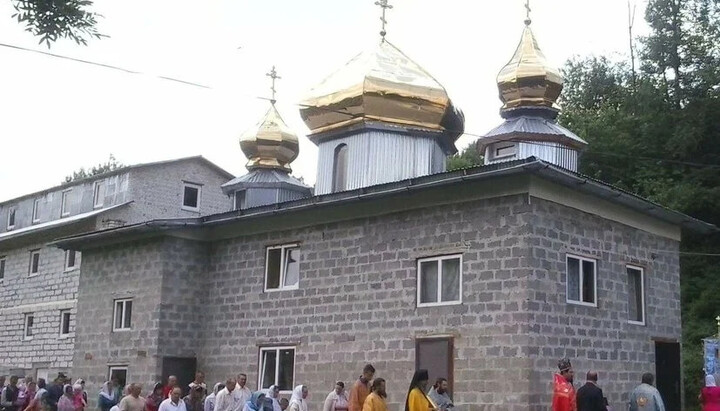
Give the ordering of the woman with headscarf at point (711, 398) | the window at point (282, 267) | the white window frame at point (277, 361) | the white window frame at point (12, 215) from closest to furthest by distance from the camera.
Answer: the woman with headscarf at point (711, 398) < the white window frame at point (277, 361) < the window at point (282, 267) < the white window frame at point (12, 215)

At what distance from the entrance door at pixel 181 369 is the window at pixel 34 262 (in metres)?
14.6

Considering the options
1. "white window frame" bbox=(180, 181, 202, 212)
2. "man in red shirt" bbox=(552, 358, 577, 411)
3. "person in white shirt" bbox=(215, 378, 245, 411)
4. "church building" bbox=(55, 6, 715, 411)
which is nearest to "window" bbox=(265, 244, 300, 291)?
"church building" bbox=(55, 6, 715, 411)

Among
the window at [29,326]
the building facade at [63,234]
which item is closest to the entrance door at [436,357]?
the building facade at [63,234]

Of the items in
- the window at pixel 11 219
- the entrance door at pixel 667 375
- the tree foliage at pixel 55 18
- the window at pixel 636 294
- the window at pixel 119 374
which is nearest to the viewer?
the tree foliage at pixel 55 18

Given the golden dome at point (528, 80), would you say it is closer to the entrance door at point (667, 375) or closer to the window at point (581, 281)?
the entrance door at point (667, 375)

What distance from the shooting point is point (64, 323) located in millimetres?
31375

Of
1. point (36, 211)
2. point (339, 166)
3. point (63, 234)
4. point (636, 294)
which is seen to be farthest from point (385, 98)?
point (36, 211)

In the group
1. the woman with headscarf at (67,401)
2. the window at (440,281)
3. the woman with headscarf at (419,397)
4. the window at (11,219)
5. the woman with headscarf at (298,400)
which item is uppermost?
the window at (11,219)

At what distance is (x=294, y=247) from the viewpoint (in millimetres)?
19625

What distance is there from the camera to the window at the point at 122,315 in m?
22.0

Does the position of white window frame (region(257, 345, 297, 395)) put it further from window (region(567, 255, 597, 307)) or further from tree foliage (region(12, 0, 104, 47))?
tree foliage (region(12, 0, 104, 47))

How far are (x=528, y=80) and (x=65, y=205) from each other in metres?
20.8

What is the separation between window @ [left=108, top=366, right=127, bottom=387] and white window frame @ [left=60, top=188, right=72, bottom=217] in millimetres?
16843

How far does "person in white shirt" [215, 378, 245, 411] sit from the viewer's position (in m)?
16.8
